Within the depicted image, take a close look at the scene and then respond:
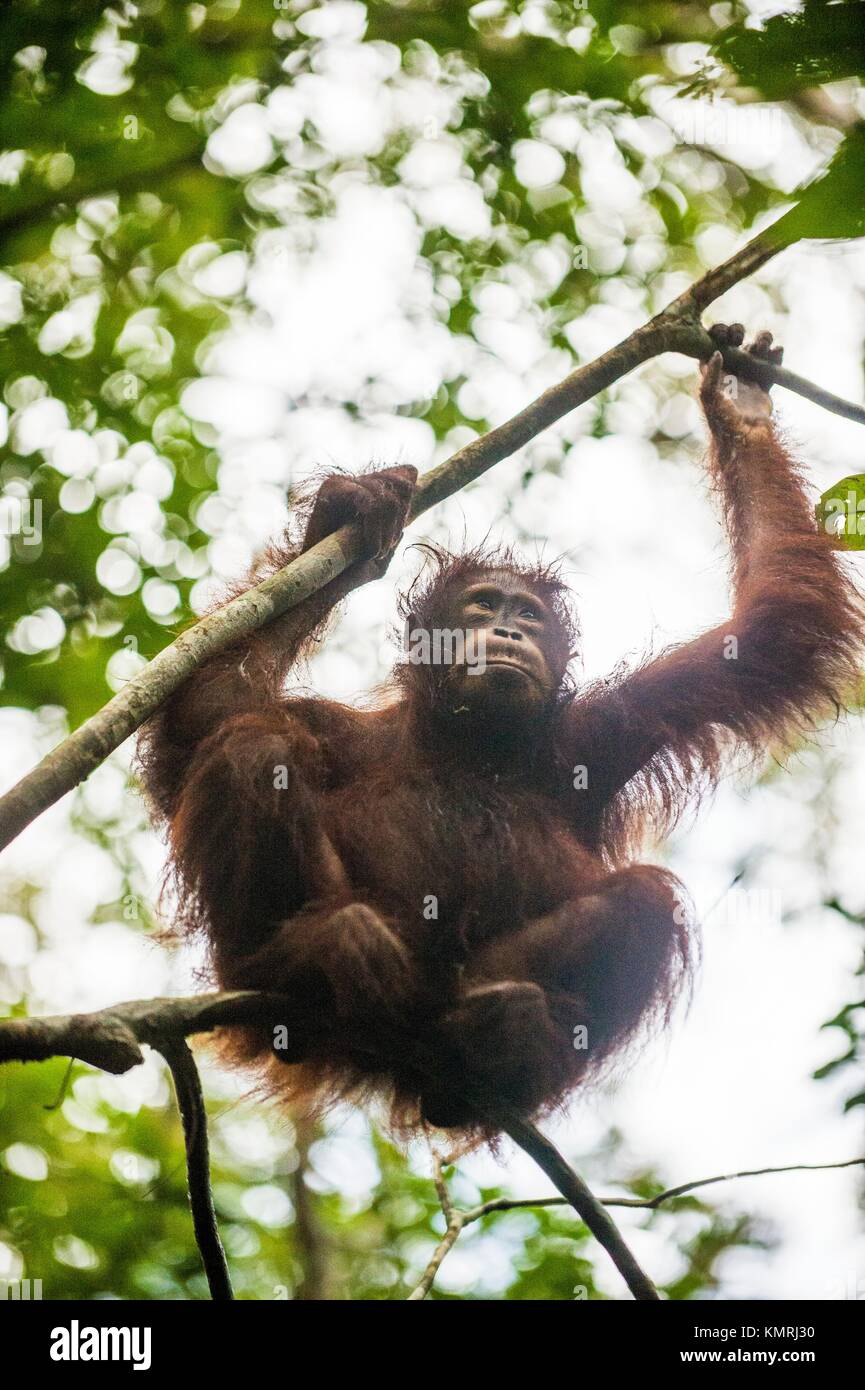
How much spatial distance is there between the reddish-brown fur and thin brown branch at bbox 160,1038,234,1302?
49cm

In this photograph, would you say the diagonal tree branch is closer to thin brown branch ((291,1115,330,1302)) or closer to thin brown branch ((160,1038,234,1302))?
thin brown branch ((160,1038,234,1302))

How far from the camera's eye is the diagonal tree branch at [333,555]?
344 centimetres

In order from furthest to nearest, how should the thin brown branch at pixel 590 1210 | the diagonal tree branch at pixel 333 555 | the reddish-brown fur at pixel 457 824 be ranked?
1. the reddish-brown fur at pixel 457 824
2. the thin brown branch at pixel 590 1210
3. the diagonal tree branch at pixel 333 555

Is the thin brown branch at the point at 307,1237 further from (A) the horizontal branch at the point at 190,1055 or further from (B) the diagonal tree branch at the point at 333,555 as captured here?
(B) the diagonal tree branch at the point at 333,555

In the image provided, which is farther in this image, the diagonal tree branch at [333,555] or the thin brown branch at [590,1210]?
the thin brown branch at [590,1210]

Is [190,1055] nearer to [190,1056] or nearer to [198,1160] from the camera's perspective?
[190,1056]

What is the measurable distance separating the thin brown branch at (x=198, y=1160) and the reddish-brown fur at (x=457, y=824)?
49 centimetres

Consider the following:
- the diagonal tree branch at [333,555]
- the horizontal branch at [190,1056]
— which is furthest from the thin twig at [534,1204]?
the diagonal tree branch at [333,555]

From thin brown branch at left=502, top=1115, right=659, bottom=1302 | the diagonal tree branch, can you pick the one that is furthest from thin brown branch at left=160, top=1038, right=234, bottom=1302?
thin brown branch at left=502, top=1115, right=659, bottom=1302

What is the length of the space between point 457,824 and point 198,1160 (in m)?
1.61

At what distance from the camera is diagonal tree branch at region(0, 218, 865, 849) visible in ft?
11.3
